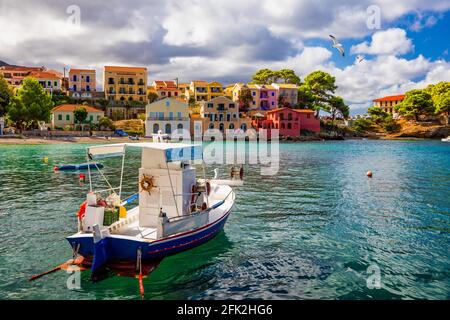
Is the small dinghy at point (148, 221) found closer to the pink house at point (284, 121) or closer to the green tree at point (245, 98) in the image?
the pink house at point (284, 121)

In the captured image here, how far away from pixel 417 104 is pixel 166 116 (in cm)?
7953

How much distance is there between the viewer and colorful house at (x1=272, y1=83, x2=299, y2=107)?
114312 millimetres

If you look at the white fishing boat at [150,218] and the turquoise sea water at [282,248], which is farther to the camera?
the white fishing boat at [150,218]

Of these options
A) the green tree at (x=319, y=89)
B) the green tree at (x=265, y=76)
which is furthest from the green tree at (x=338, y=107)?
the green tree at (x=265, y=76)

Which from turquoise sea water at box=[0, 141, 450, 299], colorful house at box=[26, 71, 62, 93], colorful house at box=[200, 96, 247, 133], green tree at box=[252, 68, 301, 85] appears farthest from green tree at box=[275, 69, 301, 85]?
turquoise sea water at box=[0, 141, 450, 299]

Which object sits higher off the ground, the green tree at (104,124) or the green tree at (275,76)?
the green tree at (275,76)

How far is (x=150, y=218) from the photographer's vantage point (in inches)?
532

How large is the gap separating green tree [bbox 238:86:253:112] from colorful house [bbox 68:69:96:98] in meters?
45.0

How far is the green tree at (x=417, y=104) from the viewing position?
115125 mm

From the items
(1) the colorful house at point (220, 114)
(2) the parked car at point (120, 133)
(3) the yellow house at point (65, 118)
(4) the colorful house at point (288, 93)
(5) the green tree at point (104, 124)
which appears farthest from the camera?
(4) the colorful house at point (288, 93)

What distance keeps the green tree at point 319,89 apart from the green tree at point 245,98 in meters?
19.9

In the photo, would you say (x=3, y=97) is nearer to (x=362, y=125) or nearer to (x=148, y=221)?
(x=148, y=221)

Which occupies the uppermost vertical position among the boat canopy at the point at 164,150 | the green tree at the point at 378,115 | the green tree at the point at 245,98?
the green tree at the point at 245,98

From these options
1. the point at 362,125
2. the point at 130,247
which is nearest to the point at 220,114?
the point at 362,125
